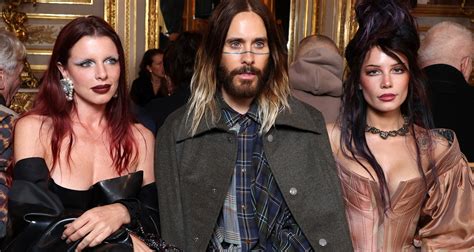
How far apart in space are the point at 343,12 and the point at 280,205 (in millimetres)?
5012

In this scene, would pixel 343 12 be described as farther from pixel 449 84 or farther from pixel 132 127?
pixel 132 127

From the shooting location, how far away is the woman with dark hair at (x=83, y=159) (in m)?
2.86

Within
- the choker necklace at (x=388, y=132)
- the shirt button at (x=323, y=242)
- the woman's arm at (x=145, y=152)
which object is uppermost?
the choker necklace at (x=388, y=132)

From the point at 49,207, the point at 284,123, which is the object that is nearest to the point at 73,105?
the point at 49,207

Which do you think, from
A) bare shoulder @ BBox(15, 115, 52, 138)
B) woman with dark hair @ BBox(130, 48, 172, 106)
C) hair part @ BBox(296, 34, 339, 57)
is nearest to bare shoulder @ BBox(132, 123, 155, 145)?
bare shoulder @ BBox(15, 115, 52, 138)

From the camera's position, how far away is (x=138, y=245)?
2.92m

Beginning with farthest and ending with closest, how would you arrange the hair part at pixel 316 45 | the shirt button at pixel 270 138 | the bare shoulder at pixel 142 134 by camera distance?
1. the hair part at pixel 316 45
2. the bare shoulder at pixel 142 134
3. the shirt button at pixel 270 138

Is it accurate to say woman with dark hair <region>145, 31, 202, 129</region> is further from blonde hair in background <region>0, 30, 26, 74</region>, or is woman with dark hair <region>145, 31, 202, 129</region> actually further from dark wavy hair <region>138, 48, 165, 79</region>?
dark wavy hair <region>138, 48, 165, 79</region>

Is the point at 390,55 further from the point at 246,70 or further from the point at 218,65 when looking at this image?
the point at 218,65

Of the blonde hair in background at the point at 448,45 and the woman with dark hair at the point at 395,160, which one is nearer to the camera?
the woman with dark hair at the point at 395,160

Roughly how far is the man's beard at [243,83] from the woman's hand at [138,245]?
686 millimetres

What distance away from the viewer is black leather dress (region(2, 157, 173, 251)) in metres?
2.84

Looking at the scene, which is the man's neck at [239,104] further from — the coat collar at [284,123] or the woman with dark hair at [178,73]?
the woman with dark hair at [178,73]

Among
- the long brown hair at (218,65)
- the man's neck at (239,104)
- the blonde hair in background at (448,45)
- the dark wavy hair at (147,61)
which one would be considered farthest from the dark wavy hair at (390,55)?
the dark wavy hair at (147,61)
